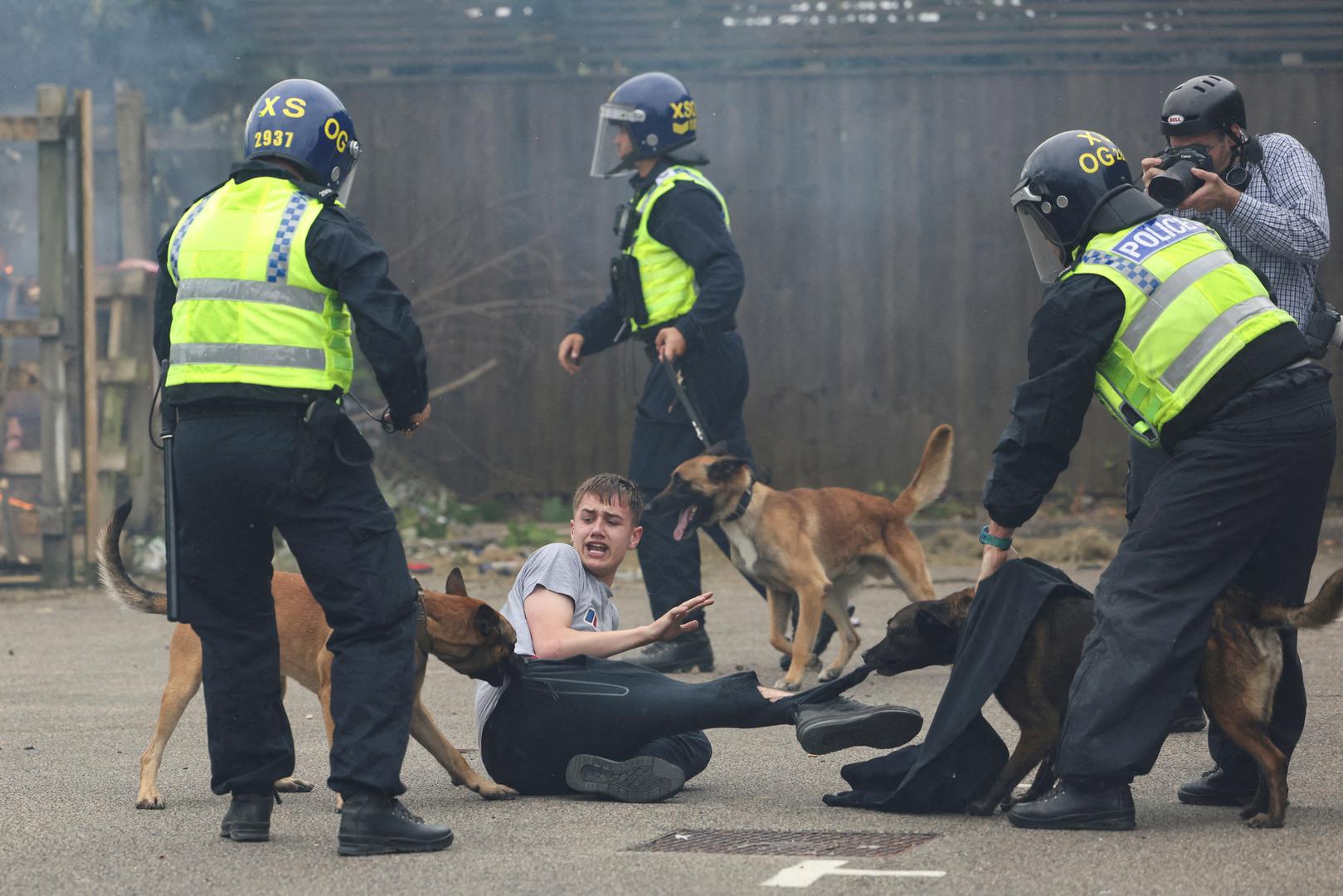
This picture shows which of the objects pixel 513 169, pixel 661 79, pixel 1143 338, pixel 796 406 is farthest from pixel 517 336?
pixel 1143 338

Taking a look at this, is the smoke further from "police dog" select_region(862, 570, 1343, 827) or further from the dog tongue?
"police dog" select_region(862, 570, 1343, 827)

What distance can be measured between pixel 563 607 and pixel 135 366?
6856mm

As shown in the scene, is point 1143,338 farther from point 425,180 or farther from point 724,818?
point 425,180

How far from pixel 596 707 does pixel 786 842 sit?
822 millimetres

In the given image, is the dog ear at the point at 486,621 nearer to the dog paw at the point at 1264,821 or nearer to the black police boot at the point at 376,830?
the black police boot at the point at 376,830

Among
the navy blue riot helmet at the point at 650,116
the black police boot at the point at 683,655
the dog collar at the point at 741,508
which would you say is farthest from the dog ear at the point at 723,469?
the navy blue riot helmet at the point at 650,116

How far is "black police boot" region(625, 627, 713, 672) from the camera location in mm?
7555

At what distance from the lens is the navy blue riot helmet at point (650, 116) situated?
796 centimetres

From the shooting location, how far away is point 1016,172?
1278 cm

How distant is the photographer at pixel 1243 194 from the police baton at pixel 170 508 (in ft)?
9.02

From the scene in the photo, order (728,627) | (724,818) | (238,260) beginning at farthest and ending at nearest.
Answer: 1. (728,627)
2. (724,818)
3. (238,260)

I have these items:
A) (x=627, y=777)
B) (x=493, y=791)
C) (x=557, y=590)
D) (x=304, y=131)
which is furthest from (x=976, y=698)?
(x=304, y=131)

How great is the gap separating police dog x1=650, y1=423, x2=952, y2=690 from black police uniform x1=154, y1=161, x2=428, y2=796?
306cm

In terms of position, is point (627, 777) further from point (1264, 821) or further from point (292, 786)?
point (1264, 821)
